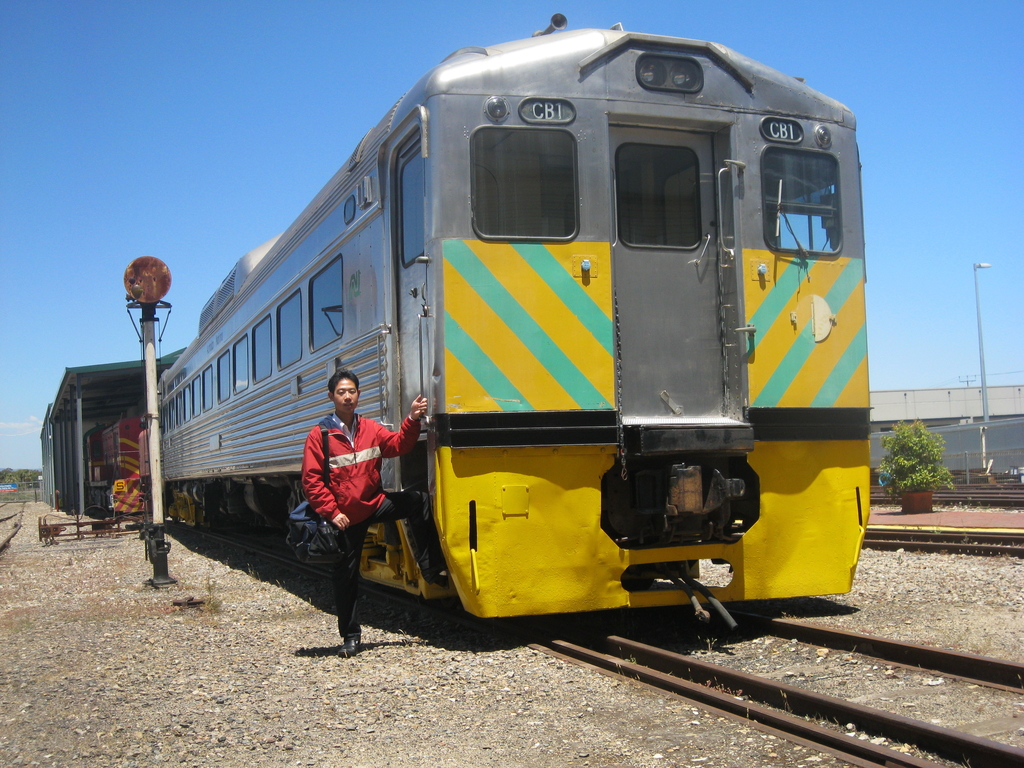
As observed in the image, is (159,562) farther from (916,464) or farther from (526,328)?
(916,464)

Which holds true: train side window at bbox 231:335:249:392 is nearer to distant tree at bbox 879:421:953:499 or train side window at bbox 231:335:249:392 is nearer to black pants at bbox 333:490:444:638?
black pants at bbox 333:490:444:638

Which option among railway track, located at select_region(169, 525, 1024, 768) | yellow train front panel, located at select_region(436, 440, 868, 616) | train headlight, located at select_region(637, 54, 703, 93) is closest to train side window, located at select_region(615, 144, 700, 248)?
train headlight, located at select_region(637, 54, 703, 93)

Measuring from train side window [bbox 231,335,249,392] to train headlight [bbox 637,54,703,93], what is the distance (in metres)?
6.82

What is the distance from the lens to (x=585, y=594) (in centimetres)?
518

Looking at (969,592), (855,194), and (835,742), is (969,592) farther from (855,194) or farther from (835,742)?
(835,742)

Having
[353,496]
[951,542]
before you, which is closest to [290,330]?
[353,496]

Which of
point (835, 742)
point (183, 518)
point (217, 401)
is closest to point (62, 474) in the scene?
point (183, 518)

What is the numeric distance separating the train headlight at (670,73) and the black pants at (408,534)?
2775mm

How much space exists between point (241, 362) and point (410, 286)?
6348 millimetres

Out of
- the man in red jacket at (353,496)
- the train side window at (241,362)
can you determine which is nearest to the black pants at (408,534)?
the man in red jacket at (353,496)

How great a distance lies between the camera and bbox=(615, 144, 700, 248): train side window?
18.4 ft

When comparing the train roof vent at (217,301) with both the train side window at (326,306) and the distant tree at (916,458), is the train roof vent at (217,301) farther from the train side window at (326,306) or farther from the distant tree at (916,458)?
the distant tree at (916,458)

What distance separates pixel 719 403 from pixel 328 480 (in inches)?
93.3

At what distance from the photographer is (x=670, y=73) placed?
551cm
